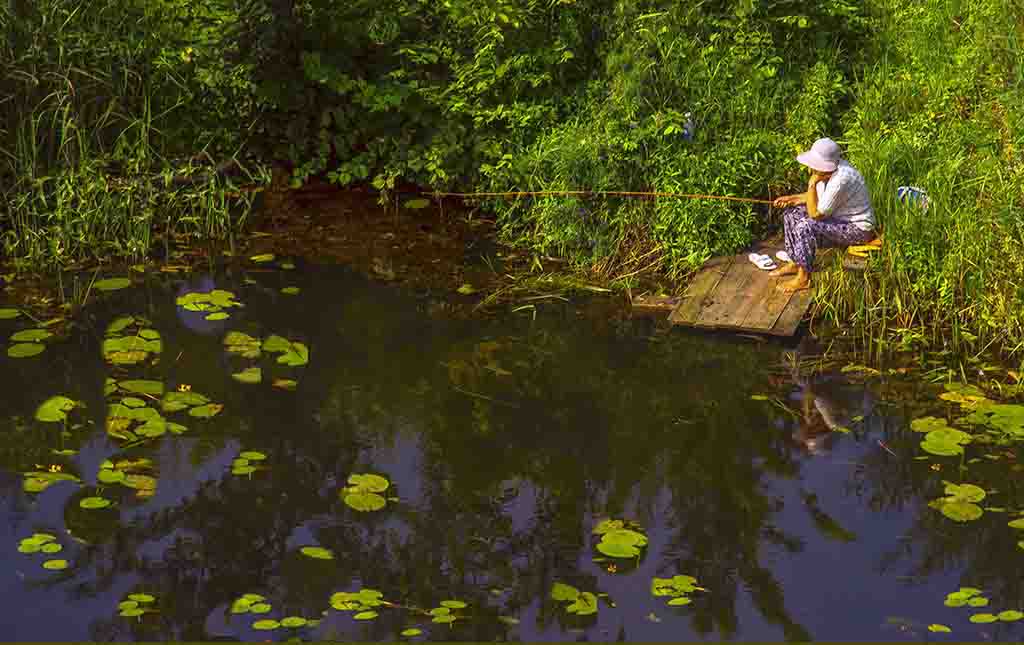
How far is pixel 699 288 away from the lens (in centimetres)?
890

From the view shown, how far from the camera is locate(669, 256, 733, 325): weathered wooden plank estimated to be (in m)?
8.67

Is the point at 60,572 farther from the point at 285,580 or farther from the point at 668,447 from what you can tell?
the point at 668,447

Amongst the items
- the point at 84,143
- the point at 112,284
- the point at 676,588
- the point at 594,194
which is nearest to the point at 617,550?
the point at 676,588

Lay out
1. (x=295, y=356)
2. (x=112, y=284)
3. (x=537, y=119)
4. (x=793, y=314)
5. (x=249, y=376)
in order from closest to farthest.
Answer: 1. (x=249, y=376)
2. (x=295, y=356)
3. (x=793, y=314)
4. (x=112, y=284)
5. (x=537, y=119)

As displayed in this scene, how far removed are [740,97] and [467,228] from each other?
2.08m

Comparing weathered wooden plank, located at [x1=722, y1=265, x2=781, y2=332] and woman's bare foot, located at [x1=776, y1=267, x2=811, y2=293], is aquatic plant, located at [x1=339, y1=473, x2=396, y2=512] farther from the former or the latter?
woman's bare foot, located at [x1=776, y1=267, x2=811, y2=293]

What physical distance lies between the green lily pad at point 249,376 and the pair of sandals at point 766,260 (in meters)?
3.12

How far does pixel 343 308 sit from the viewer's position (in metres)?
9.02

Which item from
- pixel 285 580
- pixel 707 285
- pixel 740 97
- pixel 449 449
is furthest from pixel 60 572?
pixel 740 97

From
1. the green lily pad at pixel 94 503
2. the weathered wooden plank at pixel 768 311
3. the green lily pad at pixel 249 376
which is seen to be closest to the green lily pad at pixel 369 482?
the green lily pad at pixel 94 503

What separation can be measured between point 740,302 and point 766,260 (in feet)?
1.59

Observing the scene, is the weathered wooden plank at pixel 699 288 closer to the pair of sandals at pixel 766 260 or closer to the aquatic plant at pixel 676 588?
the pair of sandals at pixel 766 260

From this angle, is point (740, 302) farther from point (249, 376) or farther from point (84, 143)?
point (84, 143)

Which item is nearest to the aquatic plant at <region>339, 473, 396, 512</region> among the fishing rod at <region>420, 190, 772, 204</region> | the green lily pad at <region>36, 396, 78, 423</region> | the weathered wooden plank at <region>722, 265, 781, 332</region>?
the green lily pad at <region>36, 396, 78, 423</region>
